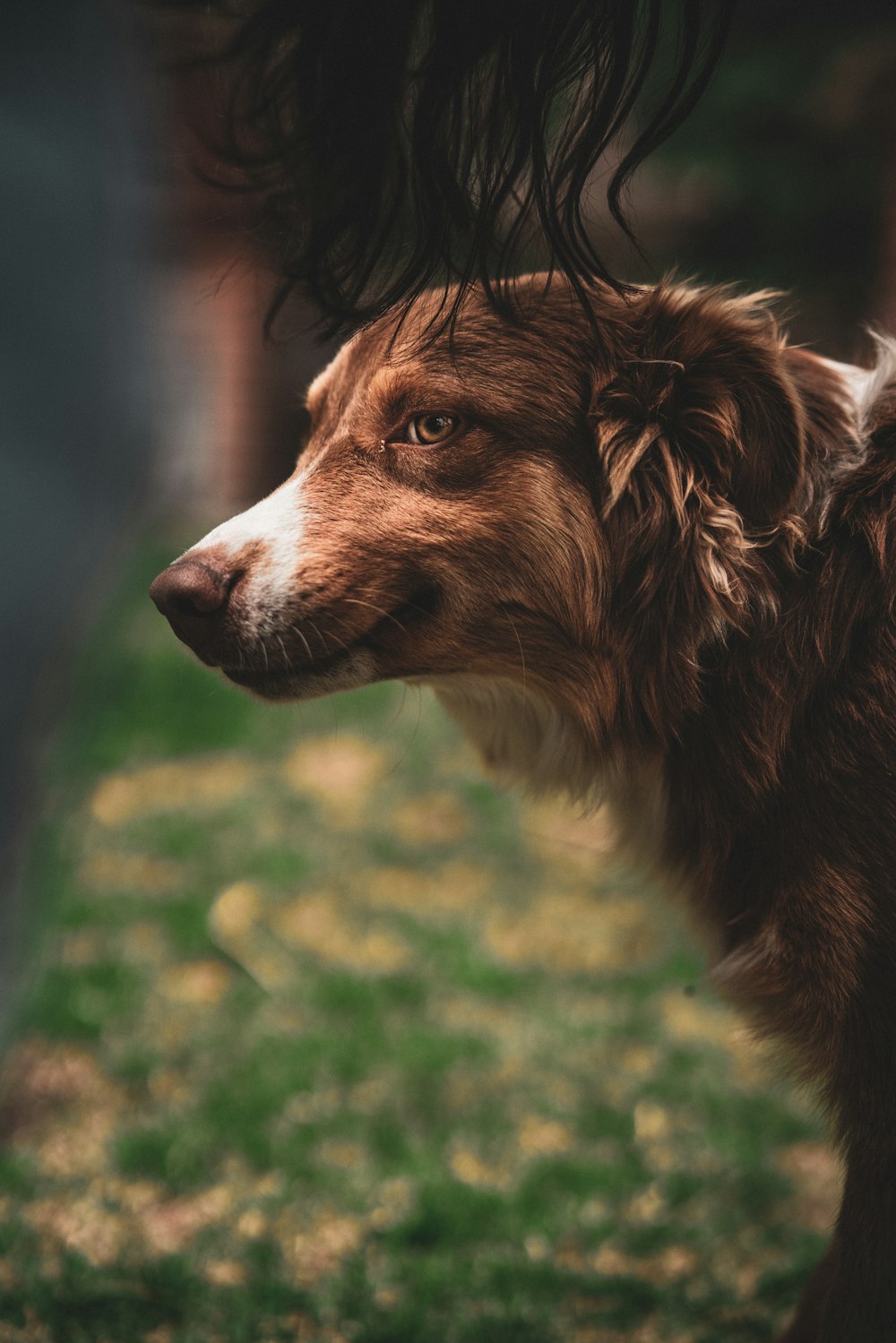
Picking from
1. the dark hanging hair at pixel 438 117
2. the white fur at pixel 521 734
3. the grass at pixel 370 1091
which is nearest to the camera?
the dark hanging hair at pixel 438 117

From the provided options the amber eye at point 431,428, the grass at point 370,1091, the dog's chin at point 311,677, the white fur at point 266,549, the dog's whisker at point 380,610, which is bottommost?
the grass at point 370,1091

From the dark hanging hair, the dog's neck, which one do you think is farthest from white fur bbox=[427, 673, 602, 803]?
the dark hanging hair

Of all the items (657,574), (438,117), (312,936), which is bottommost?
(312,936)

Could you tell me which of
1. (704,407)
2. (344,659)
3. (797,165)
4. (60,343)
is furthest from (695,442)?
(797,165)

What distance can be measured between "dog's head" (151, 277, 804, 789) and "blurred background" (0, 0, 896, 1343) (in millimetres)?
252

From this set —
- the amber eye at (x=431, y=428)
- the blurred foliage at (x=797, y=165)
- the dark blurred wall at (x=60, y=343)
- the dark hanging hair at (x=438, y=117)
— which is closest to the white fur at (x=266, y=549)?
the amber eye at (x=431, y=428)

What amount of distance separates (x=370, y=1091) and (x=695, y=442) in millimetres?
2218

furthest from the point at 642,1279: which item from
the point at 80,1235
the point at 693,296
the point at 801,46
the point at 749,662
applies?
the point at 801,46

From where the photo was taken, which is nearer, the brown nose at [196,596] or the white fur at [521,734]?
the brown nose at [196,596]

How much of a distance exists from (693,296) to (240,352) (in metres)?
5.90

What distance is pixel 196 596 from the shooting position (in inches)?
74.8

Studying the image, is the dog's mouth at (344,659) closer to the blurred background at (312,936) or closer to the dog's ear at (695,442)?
the dog's ear at (695,442)

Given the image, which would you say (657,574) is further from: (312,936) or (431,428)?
(312,936)

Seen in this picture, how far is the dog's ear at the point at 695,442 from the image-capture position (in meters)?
1.91
